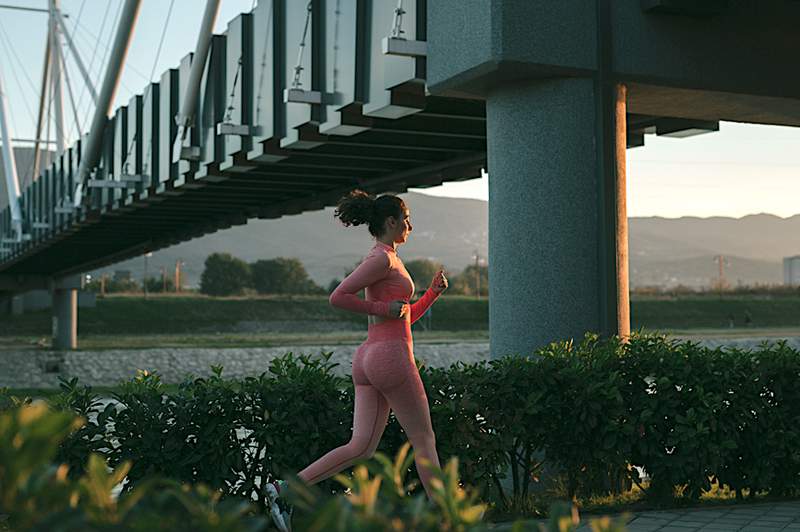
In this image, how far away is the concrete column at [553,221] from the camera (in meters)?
8.44

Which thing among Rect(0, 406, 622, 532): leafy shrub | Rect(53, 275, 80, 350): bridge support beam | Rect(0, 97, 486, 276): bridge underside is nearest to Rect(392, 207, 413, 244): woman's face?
Rect(0, 406, 622, 532): leafy shrub

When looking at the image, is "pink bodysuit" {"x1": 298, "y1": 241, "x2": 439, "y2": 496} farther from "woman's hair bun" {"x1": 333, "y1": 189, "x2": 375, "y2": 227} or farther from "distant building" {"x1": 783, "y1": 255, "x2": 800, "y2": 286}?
"distant building" {"x1": 783, "y1": 255, "x2": 800, "y2": 286}

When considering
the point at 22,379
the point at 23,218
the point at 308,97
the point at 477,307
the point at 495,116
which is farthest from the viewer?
the point at 477,307

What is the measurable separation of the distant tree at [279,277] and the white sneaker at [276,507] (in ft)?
523

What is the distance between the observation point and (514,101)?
28.7ft

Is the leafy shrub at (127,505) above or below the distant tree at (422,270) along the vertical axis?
below

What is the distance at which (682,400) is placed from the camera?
24.1 ft

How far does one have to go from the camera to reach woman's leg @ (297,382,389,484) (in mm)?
6047

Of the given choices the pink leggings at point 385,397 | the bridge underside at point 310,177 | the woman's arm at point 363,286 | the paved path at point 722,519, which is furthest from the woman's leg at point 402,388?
the bridge underside at point 310,177

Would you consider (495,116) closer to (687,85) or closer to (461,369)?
(687,85)

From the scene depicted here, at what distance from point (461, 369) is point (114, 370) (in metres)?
42.8

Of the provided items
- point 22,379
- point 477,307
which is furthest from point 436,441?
point 477,307

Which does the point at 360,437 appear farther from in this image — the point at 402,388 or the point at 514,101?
the point at 514,101

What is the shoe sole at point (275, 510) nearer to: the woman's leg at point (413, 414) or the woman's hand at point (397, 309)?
the woman's leg at point (413, 414)
